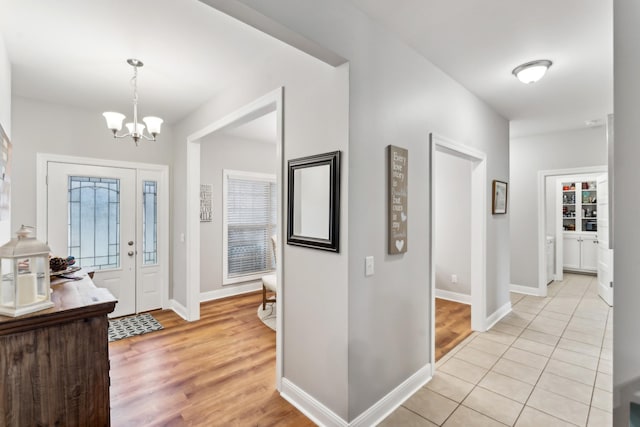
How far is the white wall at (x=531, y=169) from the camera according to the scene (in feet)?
15.6

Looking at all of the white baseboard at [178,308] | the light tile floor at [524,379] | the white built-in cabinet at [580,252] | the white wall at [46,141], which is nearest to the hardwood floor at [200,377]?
the white baseboard at [178,308]

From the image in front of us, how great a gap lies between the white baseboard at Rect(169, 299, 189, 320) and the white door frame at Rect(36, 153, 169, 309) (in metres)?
0.09

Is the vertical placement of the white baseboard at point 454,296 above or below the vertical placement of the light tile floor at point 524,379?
above

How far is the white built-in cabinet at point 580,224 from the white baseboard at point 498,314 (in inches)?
163

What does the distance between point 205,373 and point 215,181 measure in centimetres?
307

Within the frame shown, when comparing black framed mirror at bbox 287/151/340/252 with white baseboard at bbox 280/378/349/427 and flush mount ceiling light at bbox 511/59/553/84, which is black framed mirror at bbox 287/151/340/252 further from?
flush mount ceiling light at bbox 511/59/553/84

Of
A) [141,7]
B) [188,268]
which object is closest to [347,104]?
[141,7]

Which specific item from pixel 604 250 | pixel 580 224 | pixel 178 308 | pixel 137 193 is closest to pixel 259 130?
pixel 137 193

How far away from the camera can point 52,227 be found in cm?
358

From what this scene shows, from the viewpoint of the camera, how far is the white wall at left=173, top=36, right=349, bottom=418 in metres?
1.90

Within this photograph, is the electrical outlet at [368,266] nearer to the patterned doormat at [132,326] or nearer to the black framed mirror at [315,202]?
the black framed mirror at [315,202]

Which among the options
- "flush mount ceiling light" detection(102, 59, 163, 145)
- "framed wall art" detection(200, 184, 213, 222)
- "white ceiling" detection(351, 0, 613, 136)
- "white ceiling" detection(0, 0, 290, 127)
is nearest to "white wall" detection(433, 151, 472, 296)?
"white ceiling" detection(351, 0, 613, 136)

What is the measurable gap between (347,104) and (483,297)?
296 centimetres

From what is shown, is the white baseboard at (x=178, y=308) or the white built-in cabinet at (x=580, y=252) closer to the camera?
the white baseboard at (x=178, y=308)
